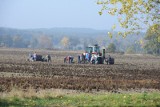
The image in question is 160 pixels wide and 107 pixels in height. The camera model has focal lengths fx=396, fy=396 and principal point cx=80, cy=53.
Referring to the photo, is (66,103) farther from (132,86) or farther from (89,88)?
(132,86)

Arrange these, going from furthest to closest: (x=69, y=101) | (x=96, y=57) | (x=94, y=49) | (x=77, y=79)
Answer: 1. (x=94, y=49)
2. (x=96, y=57)
3. (x=77, y=79)
4. (x=69, y=101)

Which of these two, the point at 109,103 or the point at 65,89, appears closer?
the point at 109,103

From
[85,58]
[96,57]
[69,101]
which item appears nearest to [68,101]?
[69,101]

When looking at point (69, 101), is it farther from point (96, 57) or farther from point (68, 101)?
point (96, 57)

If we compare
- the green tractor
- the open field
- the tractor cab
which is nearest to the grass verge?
the open field

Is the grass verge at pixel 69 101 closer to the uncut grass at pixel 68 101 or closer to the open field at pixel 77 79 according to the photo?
the uncut grass at pixel 68 101

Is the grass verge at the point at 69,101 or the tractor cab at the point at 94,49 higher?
the tractor cab at the point at 94,49

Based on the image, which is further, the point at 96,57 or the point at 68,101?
the point at 96,57

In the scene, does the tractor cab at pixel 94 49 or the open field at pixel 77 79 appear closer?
the open field at pixel 77 79

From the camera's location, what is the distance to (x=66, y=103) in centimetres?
1550

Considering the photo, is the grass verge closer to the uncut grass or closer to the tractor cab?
the uncut grass

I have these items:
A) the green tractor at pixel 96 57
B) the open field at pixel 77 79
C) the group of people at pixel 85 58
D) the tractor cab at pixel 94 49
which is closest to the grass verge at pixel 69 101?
the open field at pixel 77 79

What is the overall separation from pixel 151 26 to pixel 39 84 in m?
11.6

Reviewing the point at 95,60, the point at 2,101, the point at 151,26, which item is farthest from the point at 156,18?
the point at 95,60
